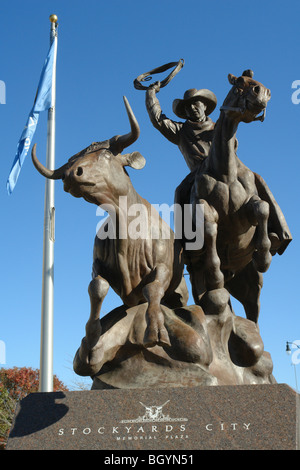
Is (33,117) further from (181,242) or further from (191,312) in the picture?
(191,312)

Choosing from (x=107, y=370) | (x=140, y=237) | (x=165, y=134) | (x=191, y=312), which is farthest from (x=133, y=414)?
(x=165, y=134)

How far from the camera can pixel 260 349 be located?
6.64 meters

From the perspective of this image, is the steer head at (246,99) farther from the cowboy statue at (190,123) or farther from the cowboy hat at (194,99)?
the cowboy hat at (194,99)

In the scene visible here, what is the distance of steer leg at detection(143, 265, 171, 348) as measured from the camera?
17.9ft

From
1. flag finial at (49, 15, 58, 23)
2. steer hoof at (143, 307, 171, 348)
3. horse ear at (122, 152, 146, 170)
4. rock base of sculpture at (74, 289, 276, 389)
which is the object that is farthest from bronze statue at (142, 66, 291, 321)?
flag finial at (49, 15, 58, 23)

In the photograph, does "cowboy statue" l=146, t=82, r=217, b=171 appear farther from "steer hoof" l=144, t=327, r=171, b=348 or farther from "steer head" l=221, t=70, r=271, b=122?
"steer hoof" l=144, t=327, r=171, b=348

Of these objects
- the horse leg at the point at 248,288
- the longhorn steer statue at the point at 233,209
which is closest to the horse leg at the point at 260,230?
the longhorn steer statue at the point at 233,209

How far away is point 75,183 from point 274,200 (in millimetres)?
2707

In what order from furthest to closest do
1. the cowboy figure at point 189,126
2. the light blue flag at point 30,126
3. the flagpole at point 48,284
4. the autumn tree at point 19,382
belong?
the autumn tree at point 19,382 < the light blue flag at point 30,126 < the flagpole at point 48,284 < the cowboy figure at point 189,126

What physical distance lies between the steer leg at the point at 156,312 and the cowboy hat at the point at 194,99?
284cm

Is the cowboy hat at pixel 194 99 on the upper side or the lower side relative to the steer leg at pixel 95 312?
upper

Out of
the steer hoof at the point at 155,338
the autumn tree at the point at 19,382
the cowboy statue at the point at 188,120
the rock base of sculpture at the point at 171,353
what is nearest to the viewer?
the steer hoof at the point at 155,338

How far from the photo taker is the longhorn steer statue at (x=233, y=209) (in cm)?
670

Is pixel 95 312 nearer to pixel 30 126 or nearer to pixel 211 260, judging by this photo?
pixel 211 260
